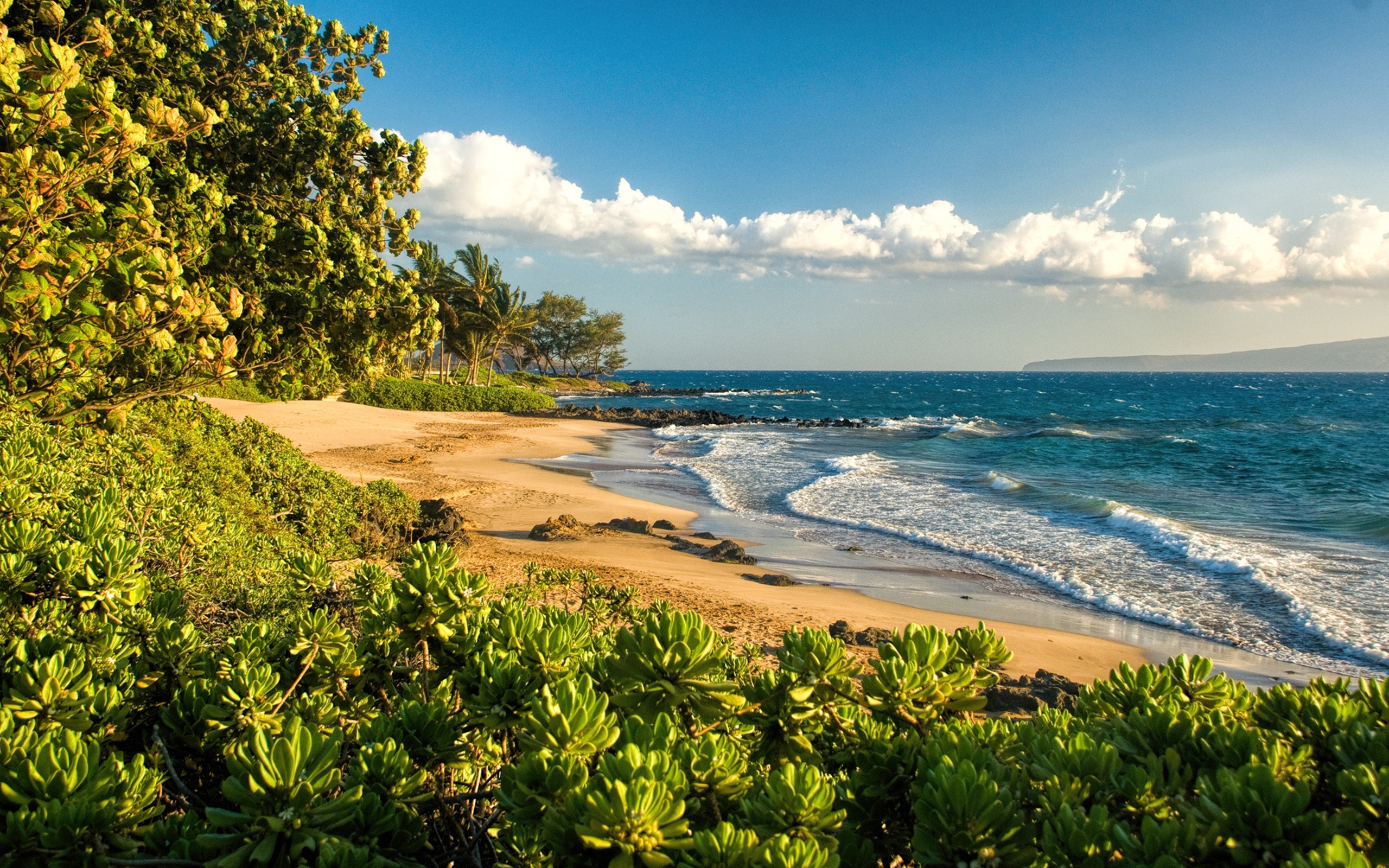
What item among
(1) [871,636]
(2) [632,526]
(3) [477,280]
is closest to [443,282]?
(3) [477,280]

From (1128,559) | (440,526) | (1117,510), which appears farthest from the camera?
(1117,510)

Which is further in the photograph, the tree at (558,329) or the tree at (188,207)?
the tree at (558,329)

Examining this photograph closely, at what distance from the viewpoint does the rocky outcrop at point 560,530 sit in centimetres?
1152

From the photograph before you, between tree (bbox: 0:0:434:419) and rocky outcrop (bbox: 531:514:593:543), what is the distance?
453 cm

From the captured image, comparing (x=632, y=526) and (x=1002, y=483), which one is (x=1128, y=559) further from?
(x=632, y=526)

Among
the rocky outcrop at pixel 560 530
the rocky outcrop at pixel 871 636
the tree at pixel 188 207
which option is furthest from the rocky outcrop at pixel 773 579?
the tree at pixel 188 207

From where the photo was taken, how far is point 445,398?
122 feet

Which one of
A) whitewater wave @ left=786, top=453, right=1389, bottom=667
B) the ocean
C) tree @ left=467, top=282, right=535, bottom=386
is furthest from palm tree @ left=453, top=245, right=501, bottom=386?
whitewater wave @ left=786, top=453, right=1389, bottom=667

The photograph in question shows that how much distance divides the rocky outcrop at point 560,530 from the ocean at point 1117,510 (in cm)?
413

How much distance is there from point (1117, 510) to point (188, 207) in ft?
56.6

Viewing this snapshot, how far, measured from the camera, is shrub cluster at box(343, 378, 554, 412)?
3500 cm

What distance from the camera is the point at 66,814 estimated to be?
4.26 feet

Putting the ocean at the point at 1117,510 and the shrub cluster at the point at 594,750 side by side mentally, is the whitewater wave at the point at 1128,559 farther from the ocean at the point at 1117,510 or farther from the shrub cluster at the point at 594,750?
the shrub cluster at the point at 594,750

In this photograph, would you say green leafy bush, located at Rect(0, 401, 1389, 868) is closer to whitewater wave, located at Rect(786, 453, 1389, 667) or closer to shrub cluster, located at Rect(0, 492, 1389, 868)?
shrub cluster, located at Rect(0, 492, 1389, 868)
